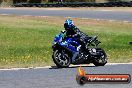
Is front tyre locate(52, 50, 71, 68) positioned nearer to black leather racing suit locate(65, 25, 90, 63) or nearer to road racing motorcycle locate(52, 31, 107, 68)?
road racing motorcycle locate(52, 31, 107, 68)

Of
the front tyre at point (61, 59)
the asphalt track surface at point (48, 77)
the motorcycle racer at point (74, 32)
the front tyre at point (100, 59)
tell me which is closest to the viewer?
the asphalt track surface at point (48, 77)

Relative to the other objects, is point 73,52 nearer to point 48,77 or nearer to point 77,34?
point 77,34

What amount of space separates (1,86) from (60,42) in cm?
395

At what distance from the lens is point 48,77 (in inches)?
410

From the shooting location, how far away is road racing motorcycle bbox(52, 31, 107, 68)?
40.8 feet

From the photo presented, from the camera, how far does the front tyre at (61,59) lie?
12.4 meters

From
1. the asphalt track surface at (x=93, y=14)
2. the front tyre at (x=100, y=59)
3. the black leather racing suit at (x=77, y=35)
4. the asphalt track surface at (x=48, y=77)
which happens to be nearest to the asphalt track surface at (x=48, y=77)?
the asphalt track surface at (x=48, y=77)

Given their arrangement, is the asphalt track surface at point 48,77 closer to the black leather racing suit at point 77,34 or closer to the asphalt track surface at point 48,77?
the asphalt track surface at point 48,77

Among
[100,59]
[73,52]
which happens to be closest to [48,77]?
[73,52]

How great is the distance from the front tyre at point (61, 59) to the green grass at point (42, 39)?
125 cm

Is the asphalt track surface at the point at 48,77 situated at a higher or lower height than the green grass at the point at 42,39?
higher

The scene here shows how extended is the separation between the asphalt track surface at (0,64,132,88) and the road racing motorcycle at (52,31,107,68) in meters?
0.28

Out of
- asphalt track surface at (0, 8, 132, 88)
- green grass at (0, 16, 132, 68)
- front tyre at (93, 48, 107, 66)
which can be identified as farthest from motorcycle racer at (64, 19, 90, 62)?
green grass at (0, 16, 132, 68)

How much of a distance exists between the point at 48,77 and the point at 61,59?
2.18 meters
